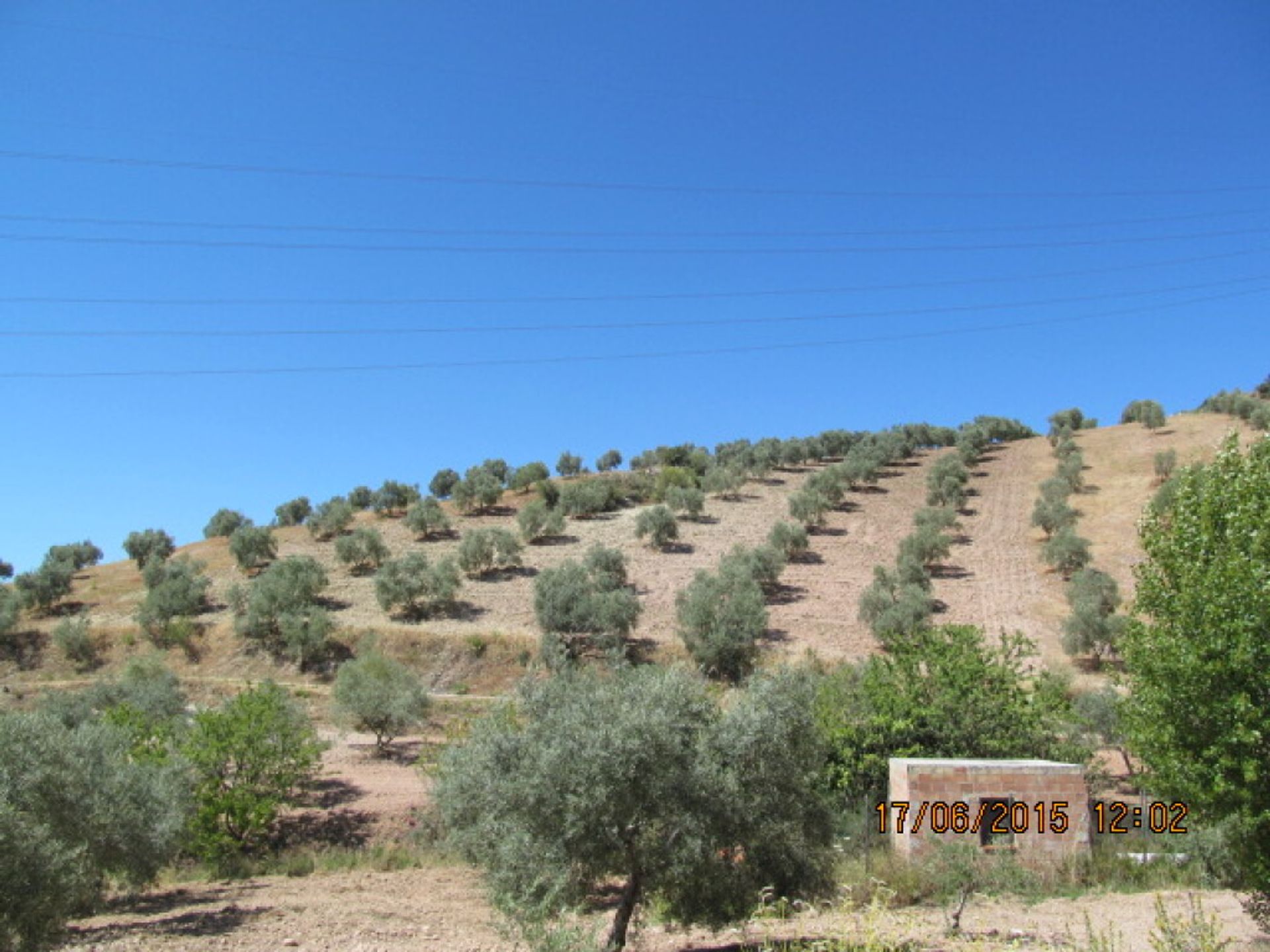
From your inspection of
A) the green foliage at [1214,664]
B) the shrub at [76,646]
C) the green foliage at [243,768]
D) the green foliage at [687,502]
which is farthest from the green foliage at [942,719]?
the green foliage at [687,502]

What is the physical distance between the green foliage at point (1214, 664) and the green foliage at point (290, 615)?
125 ft

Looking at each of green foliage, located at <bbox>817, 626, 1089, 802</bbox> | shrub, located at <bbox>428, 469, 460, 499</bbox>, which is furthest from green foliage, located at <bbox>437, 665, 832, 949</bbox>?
shrub, located at <bbox>428, 469, 460, 499</bbox>

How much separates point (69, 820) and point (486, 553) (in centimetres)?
4023

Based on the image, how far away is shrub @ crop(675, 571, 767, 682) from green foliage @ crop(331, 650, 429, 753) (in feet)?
44.2

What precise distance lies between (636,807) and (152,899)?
13131 mm

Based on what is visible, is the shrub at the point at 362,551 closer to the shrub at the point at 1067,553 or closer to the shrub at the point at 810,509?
the shrub at the point at 810,509

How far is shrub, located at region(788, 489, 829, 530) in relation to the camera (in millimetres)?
62281

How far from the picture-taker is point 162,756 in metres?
20.5

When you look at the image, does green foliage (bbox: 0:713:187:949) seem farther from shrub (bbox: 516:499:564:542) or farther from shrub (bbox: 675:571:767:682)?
shrub (bbox: 516:499:564:542)

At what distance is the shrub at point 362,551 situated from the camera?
55.8 meters

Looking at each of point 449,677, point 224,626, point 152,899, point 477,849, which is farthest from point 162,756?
point 224,626

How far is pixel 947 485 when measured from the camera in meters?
67.9

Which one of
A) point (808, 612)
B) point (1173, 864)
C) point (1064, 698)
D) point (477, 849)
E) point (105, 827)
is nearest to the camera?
point (477, 849)

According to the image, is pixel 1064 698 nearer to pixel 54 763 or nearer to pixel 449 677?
pixel 54 763
